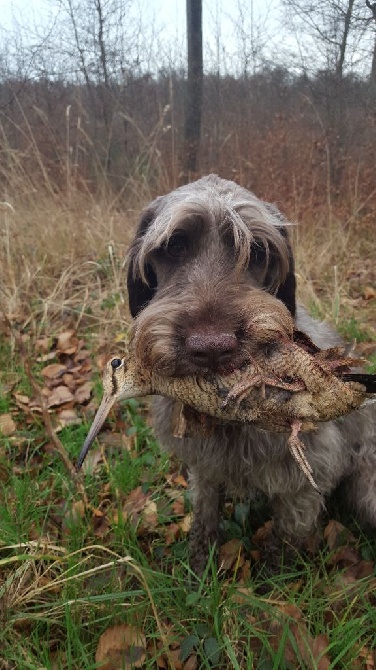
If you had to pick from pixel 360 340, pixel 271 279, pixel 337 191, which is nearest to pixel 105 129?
pixel 337 191

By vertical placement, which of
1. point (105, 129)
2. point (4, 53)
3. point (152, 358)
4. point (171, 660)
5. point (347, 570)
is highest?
point (4, 53)

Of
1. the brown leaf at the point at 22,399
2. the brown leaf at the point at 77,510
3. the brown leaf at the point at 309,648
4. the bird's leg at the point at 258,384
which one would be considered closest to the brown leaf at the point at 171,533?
the brown leaf at the point at 77,510

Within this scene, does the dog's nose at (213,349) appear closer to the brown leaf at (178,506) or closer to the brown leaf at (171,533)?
the brown leaf at (171,533)

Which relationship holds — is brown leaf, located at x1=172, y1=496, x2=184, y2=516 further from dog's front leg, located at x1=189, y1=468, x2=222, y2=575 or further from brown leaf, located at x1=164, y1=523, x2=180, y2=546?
dog's front leg, located at x1=189, y1=468, x2=222, y2=575

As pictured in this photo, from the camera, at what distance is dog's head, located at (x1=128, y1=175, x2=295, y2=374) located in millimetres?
1592

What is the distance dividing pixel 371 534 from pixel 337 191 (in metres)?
5.12

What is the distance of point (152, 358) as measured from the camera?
1.60 m

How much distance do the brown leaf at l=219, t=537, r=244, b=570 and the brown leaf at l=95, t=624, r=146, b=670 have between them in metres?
0.63

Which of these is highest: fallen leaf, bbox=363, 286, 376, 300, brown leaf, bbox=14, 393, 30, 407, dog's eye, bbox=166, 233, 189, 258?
dog's eye, bbox=166, 233, 189, 258

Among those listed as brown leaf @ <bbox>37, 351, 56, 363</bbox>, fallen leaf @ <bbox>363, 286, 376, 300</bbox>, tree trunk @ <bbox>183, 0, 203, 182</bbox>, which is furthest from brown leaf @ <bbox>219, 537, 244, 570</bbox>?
tree trunk @ <bbox>183, 0, 203, 182</bbox>

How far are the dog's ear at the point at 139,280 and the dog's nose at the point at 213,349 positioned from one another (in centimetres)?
90

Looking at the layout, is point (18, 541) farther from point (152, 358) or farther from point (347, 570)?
point (347, 570)

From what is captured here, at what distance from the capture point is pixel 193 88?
8234 millimetres

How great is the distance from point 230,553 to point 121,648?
0.79 meters
